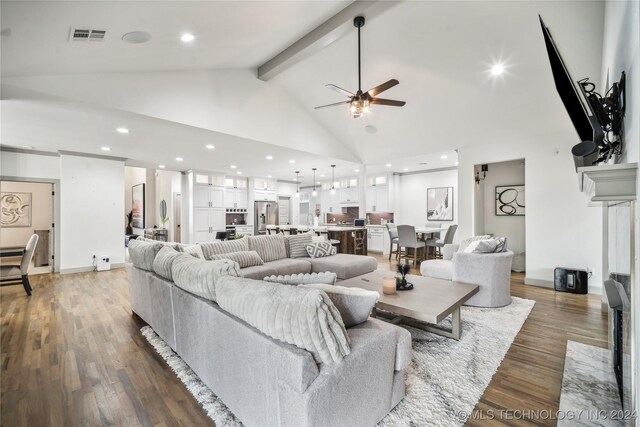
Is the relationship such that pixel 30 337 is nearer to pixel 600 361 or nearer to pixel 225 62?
pixel 225 62

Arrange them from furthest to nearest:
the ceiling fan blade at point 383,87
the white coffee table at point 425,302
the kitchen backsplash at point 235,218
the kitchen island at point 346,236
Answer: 1. the kitchen backsplash at point 235,218
2. the kitchen island at point 346,236
3. the ceiling fan blade at point 383,87
4. the white coffee table at point 425,302

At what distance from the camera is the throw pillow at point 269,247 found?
177 inches

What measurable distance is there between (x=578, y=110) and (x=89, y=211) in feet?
27.0

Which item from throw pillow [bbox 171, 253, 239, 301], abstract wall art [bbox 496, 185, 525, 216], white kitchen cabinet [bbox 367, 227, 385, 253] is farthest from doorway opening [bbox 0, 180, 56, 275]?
abstract wall art [bbox 496, 185, 525, 216]

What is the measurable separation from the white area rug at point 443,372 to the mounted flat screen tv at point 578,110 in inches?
65.3

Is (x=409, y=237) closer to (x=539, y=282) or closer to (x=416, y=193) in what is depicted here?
(x=539, y=282)

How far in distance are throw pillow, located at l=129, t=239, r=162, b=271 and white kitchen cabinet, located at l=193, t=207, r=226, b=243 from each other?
5.22 m

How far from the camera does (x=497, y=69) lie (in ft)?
13.0

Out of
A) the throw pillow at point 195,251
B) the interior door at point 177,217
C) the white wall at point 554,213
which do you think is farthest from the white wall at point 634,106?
the interior door at point 177,217

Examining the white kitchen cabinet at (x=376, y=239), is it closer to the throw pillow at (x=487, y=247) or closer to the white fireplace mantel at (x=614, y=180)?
the throw pillow at (x=487, y=247)

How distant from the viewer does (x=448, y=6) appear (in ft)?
10.5

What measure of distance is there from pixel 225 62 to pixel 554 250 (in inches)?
240

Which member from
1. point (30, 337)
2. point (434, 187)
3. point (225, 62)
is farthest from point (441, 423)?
point (434, 187)

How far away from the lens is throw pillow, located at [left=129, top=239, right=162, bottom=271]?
2.95 metres
